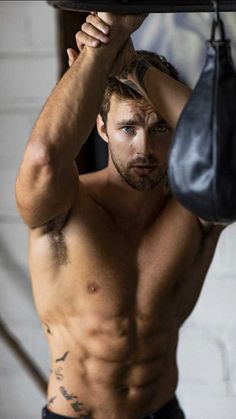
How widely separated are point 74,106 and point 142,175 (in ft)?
1.13

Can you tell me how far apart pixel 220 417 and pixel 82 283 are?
0.77 meters

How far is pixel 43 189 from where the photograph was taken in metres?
1.20

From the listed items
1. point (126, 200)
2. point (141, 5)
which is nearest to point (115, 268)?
point (126, 200)

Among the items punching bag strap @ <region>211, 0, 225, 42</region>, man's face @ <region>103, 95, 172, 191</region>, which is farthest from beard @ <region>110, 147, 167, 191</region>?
punching bag strap @ <region>211, 0, 225, 42</region>

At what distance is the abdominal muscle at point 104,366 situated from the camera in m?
1.51

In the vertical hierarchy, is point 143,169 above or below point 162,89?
below

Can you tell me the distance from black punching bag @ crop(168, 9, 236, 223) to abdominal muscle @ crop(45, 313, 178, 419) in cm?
75

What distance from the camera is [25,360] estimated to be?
2156 millimetres

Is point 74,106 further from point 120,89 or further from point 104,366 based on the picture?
point 104,366

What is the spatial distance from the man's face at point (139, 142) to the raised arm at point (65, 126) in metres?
0.19

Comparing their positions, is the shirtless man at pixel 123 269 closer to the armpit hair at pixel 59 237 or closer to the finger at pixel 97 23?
the armpit hair at pixel 59 237

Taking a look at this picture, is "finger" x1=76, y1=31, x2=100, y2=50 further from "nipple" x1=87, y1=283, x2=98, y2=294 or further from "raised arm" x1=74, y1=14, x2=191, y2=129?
"nipple" x1=87, y1=283, x2=98, y2=294

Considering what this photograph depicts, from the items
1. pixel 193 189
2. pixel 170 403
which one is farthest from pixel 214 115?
pixel 170 403

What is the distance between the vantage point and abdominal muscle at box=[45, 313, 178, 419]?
1512 millimetres
